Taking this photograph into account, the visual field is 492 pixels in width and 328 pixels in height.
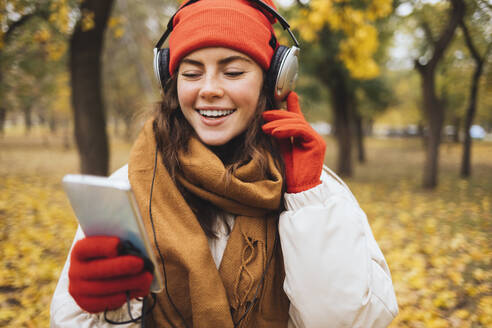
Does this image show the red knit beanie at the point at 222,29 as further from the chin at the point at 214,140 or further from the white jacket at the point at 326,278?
the white jacket at the point at 326,278

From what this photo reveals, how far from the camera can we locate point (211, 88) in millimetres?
1309

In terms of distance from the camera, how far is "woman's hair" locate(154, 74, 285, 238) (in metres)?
1.40

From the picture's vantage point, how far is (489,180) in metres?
10.1

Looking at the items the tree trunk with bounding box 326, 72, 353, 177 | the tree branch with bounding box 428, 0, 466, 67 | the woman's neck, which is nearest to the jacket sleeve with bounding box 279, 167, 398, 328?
the woman's neck

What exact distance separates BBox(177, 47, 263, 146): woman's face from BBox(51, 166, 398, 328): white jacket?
0.50 m

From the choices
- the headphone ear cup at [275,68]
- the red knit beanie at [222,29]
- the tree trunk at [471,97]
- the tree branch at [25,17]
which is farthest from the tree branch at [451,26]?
the tree branch at [25,17]

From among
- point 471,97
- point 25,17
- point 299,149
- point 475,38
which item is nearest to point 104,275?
point 299,149

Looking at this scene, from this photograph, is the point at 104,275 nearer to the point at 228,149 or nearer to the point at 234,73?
the point at 228,149

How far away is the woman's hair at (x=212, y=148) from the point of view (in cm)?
140

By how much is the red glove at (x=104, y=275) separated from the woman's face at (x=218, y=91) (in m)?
0.65

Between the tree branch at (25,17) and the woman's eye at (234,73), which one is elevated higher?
the tree branch at (25,17)

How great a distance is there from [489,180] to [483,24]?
5.16m

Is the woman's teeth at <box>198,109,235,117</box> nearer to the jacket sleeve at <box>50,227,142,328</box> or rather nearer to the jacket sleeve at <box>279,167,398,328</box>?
the jacket sleeve at <box>279,167,398,328</box>

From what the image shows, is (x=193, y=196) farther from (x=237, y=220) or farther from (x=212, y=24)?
(x=212, y=24)
